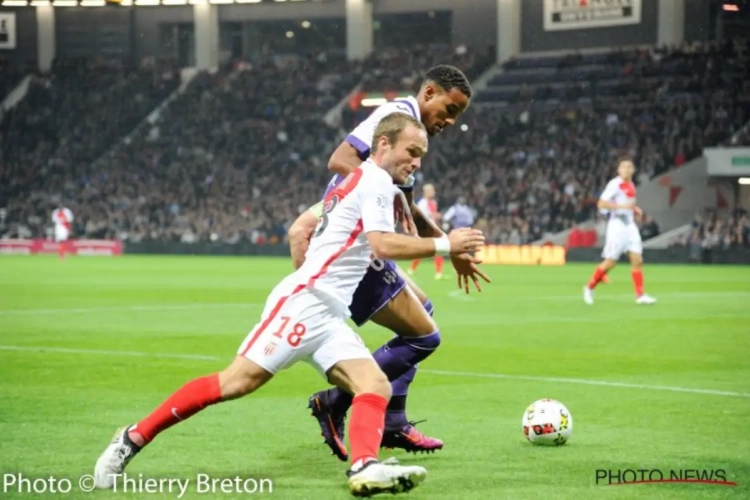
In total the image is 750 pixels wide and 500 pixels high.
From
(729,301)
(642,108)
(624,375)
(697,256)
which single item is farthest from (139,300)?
(642,108)

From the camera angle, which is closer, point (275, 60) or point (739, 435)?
point (739, 435)

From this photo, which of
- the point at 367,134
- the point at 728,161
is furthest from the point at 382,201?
the point at 728,161

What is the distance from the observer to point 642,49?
44344 millimetres

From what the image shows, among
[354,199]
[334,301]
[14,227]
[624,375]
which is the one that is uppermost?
[354,199]

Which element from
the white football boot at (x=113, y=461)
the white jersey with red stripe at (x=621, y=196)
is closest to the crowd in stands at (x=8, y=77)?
the white jersey with red stripe at (x=621, y=196)

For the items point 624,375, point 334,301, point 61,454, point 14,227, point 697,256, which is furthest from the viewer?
point 14,227

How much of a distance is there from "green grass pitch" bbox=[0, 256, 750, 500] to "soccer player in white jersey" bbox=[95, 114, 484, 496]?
0.41m

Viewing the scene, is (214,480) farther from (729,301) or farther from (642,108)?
(642,108)

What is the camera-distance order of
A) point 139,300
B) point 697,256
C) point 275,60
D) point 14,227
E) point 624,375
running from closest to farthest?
point 624,375, point 139,300, point 697,256, point 14,227, point 275,60

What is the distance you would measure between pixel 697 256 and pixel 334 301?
1228 inches

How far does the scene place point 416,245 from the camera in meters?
5.78

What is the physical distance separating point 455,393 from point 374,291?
296 cm

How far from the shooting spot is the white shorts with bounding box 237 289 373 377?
19.2ft

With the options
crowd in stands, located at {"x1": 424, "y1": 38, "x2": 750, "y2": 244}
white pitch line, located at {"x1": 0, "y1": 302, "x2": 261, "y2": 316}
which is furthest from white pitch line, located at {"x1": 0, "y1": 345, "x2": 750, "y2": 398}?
A: crowd in stands, located at {"x1": 424, "y1": 38, "x2": 750, "y2": 244}
